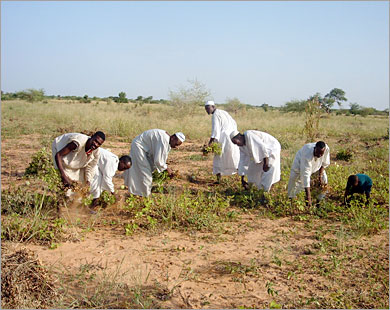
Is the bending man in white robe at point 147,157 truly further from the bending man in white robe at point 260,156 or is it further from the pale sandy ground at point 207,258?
the bending man in white robe at point 260,156

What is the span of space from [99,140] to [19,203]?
62.7 inches

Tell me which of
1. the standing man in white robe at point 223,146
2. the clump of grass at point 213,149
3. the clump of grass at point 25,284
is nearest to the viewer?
the clump of grass at point 25,284

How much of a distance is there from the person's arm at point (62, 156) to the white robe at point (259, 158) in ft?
9.02

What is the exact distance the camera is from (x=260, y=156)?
239 inches

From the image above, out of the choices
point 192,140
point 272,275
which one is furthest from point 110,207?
point 192,140

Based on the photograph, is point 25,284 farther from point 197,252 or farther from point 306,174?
point 306,174

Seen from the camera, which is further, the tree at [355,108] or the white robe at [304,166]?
the tree at [355,108]

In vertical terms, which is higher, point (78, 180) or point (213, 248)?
point (78, 180)

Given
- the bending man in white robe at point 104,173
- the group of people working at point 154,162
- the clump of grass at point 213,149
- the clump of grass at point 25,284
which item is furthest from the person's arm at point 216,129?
the clump of grass at point 25,284

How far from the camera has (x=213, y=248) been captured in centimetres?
433

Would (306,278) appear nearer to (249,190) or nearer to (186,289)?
(186,289)

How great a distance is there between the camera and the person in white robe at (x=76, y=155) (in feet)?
15.8

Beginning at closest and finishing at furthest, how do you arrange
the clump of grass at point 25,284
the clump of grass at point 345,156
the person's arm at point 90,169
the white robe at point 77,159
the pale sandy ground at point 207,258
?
1. the clump of grass at point 25,284
2. the pale sandy ground at point 207,258
3. the white robe at point 77,159
4. the person's arm at point 90,169
5. the clump of grass at point 345,156

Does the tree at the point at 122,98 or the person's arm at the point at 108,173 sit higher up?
the tree at the point at 122,98
